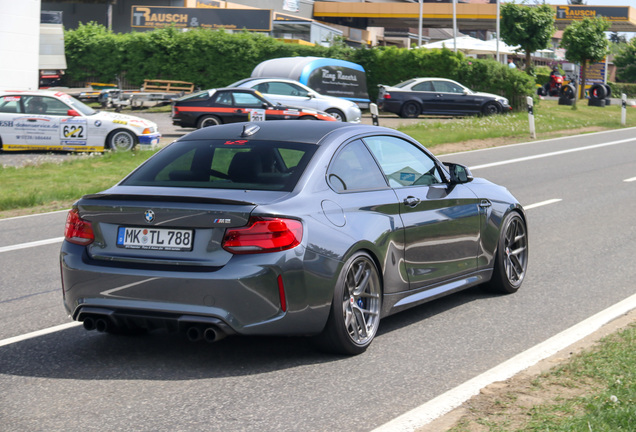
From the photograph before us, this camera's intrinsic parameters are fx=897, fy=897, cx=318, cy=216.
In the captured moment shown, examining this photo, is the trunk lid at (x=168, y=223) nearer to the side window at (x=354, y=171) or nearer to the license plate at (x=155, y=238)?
the license plate at (x=155, y=238)

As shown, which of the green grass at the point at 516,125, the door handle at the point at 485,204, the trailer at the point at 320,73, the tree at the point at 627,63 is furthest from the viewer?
the tree at the point at 627,63

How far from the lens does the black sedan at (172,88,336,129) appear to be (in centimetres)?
2466

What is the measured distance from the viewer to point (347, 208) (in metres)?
5.72

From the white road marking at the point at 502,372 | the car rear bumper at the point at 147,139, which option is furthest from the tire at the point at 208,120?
the white road marking at the point at 502,372

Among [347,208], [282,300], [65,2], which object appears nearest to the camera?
[282,300]

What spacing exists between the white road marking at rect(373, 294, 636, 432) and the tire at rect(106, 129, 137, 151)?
585 inches

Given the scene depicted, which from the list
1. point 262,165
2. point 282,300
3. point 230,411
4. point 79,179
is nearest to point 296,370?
point 282,300

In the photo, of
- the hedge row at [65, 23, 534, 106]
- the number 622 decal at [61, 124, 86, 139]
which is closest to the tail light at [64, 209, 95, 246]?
the number 622 decal at [61, 124, 86, 139]

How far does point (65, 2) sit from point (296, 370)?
2227 inches

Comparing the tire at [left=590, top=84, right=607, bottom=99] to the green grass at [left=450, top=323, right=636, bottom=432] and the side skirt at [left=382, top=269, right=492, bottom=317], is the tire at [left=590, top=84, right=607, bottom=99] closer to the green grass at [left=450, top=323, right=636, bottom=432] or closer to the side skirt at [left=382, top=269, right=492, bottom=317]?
the side skirt at [left=382, top=269, right=492, bottom=317]

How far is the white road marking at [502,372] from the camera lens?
4.41 metres

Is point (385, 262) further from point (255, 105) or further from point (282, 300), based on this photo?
point (255, 105)

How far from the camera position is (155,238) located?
17.2ft

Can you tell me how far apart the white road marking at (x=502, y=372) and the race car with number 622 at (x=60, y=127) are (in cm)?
1486
